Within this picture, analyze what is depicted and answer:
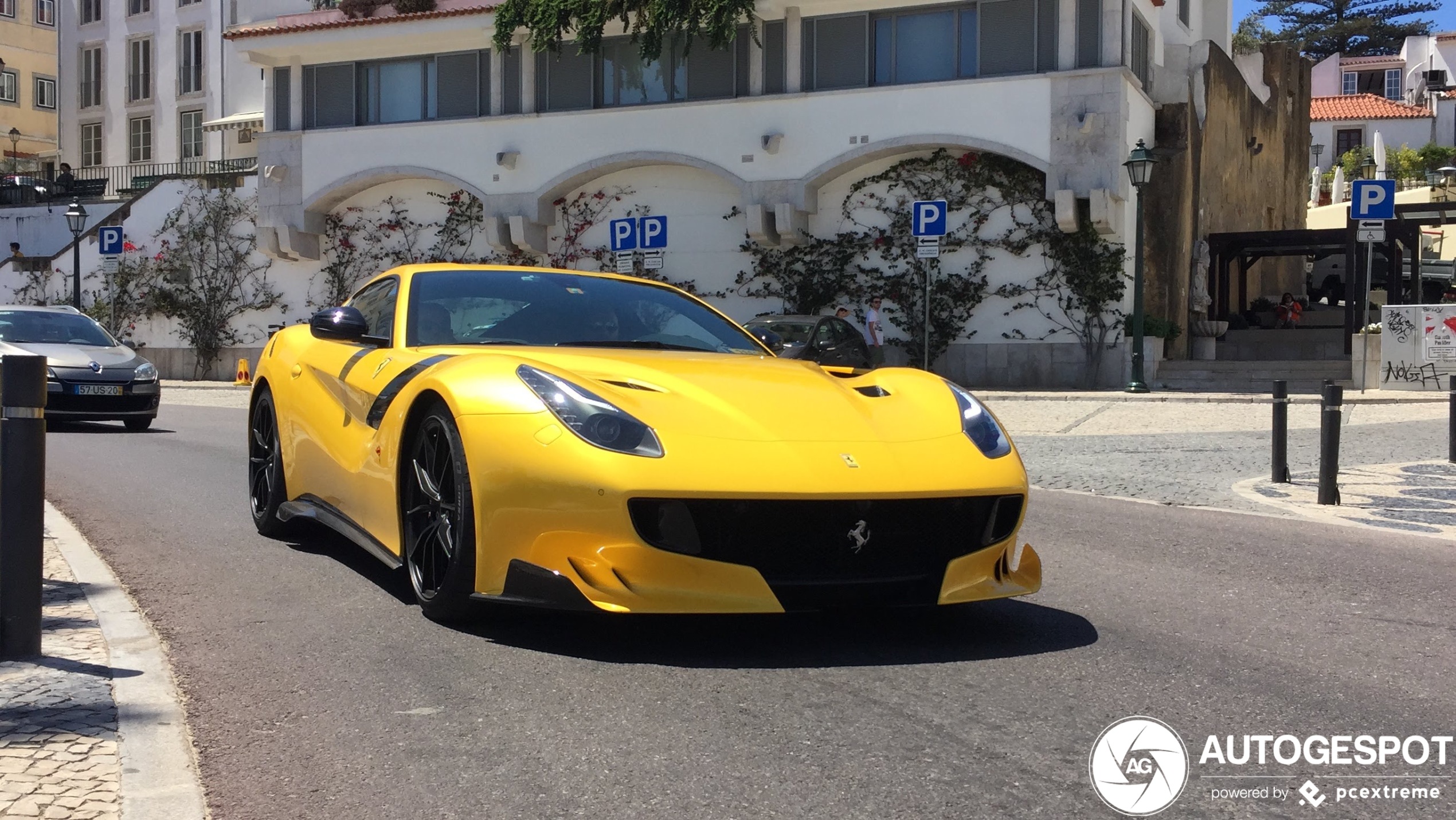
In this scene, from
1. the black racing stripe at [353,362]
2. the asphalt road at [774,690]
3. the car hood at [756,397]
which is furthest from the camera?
the black racing stripe at [353,362]

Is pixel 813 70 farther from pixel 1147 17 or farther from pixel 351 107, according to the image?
pixel 351 107

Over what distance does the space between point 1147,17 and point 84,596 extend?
26434 mm

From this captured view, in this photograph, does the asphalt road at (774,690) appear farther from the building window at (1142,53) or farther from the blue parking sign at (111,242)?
the blue parking sign at (111,242)

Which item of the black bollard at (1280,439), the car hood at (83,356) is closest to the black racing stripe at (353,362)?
the black bollard at (1280,439)

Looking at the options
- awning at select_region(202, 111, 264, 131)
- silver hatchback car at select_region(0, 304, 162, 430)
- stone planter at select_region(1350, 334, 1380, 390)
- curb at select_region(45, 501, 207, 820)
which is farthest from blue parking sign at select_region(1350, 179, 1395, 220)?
awning at select_region(202, 111, 264, 131)

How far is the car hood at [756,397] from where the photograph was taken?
4836 mm

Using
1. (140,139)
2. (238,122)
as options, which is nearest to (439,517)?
(238,122)

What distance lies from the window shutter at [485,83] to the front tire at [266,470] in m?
24.2

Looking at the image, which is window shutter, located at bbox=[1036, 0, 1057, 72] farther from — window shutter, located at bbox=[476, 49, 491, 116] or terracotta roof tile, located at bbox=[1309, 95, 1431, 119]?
terracotta roof tile, located at bbox=[1309, 95, 1431, 119]

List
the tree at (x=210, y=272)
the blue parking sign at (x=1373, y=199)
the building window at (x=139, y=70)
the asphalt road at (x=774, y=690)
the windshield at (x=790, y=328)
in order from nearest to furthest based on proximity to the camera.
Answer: the asphalt road at (x=774, y=690) → the windshield at (x=790, y=328) → the blue parking sign at (x=1373, y=199) → the tree at (x=210, y=272) → the building window at (x=139, y=70)

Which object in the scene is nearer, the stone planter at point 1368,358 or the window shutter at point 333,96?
the stone planter at point 1368,358

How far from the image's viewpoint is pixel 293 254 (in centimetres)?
3375

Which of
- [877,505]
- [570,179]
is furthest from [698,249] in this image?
[877,505]

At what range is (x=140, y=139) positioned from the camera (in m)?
53.4
